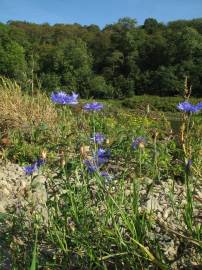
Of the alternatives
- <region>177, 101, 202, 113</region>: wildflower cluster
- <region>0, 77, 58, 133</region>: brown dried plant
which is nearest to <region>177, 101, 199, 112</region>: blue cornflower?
<region>177, 101, 202, 113</region>: wildflower cluster

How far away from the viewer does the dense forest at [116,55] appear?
190 feet

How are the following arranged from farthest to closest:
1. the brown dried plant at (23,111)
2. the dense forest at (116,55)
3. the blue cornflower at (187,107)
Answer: the dense forest at (116,55)
the brown dried plant at (23,111)
the blue cornflower at (187,107)

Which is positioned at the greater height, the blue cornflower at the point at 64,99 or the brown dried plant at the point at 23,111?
the blue cornflower at the point at 64,99

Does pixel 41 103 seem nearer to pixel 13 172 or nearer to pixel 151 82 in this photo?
pixel 13 172

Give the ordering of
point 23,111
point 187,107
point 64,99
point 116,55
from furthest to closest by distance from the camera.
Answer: point 116,55 < point 23,111 < point 64,99 < point 187,107

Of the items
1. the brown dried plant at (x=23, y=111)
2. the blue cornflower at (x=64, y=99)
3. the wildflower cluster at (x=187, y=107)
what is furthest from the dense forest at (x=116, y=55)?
the wildflower cluster at (x=187, y=107)

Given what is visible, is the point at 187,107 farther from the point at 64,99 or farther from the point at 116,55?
the point at 116,55

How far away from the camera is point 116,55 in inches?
2662

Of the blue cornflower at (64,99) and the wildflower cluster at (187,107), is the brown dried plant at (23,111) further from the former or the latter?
the wildflower cluster at (187,107)

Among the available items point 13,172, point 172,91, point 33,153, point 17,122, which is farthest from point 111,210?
point 172,91

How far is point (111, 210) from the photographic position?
198 centimetres

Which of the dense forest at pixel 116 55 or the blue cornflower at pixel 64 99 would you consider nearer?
the blue cornflower at pixel 64 99

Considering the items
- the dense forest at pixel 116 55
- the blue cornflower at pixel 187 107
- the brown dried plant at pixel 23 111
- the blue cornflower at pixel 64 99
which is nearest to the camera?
the blue cornflower at pixel 187 107

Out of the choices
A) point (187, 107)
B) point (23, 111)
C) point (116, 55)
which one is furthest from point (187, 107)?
point (116, 55)
